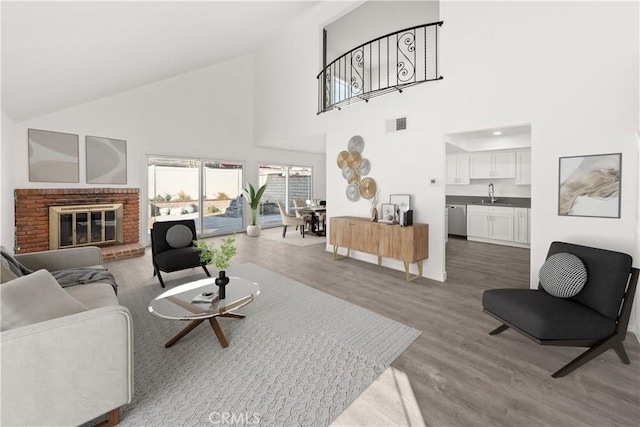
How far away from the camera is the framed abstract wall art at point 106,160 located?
17.9 feet

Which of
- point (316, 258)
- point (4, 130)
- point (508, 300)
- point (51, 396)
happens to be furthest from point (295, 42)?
point (51, 396)

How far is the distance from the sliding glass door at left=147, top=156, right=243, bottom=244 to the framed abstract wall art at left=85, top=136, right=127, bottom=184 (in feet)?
1.94

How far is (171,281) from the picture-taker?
4.05 meters

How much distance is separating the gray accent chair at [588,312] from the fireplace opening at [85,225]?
6.54 metres

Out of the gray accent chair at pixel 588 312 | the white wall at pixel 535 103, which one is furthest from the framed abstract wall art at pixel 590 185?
the gray accent chair at pixel 588 312

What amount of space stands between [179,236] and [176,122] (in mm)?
3860

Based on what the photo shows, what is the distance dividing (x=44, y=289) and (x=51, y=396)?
0.59 metres

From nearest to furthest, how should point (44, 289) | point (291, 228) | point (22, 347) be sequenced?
point (22, 347) < point (44, 289) < point (291, 228)

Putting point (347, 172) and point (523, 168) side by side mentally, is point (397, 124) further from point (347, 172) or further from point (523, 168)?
point (523, 168)

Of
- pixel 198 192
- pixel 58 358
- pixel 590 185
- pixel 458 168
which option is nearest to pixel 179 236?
pixel 58 358

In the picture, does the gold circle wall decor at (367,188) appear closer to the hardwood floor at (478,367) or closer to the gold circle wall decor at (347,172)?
the gold circle wall decor at (347,172)

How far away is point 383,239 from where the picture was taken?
4410 millimetres

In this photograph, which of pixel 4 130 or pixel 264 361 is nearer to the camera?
pixel 264 361

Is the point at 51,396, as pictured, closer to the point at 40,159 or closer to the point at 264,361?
the point at 264,361
